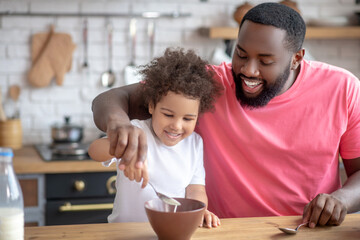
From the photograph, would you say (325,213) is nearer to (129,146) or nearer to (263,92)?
(263,92)

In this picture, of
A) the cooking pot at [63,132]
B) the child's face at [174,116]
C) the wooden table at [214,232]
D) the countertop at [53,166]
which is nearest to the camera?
the wooden table at [214,232]

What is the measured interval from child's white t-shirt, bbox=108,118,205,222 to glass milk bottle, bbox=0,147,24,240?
53 cm

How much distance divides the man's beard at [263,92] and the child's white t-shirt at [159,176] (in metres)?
0.22

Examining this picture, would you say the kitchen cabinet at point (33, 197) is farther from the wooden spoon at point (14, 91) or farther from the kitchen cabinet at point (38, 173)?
the wooden spoon at point (14, 91)

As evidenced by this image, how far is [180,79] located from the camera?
1.49m

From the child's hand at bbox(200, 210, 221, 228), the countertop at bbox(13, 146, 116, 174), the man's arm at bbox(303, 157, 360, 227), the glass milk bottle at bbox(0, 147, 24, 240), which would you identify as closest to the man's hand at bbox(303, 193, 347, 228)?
the man's arm at bbox(303, 157, 360, 227)

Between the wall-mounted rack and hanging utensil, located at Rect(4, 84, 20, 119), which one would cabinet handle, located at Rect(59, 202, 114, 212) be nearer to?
hanging utensil, located at Rect(4, 84, 20, 119)

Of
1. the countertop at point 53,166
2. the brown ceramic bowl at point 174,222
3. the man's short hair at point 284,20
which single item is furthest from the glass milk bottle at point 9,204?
the countertop at point 53,166

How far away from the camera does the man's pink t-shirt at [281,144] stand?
Answer: 167 centimetres

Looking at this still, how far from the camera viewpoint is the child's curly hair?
4.90 feet

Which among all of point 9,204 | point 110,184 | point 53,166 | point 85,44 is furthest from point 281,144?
point 85,44

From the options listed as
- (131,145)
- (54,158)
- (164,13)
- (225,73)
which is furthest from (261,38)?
(164,13)

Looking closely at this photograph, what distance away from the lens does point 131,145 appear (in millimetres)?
1085

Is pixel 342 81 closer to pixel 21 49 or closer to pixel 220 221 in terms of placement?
pixel 220 221
